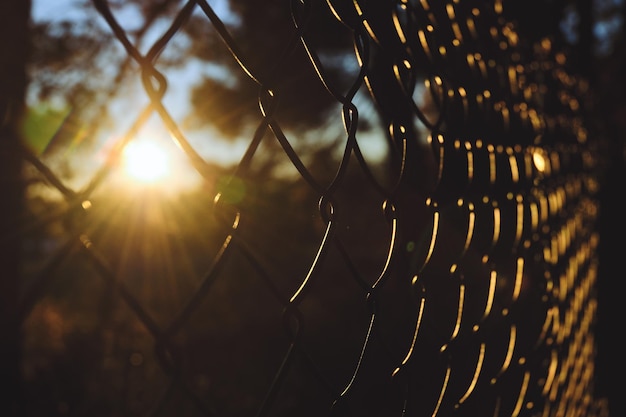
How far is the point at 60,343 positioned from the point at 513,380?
7.43 meters

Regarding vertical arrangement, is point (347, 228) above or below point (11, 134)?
below

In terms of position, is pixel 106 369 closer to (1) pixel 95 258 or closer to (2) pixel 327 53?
(2) pixel 327 53

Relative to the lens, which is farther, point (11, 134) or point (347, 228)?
point (11, 134)

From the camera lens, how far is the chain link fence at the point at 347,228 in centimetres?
56

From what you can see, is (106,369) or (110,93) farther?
(106,369)

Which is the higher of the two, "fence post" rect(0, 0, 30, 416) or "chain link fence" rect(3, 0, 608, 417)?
"fence post" rect(0, 0, 30, 416)

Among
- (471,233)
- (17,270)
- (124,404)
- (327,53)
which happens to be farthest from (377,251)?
(471,233)

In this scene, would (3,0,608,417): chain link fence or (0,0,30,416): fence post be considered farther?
(0,0,30,416): fence post

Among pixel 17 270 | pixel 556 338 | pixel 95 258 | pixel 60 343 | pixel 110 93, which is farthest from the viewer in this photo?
pixel 60 343

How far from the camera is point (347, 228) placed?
0.91 m

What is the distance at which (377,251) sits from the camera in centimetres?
523

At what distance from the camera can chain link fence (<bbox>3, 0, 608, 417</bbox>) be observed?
560 mm

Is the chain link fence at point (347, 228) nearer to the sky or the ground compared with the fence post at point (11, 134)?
nearer to the ground

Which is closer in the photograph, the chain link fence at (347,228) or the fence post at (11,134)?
the chain link fence at (347,228)
